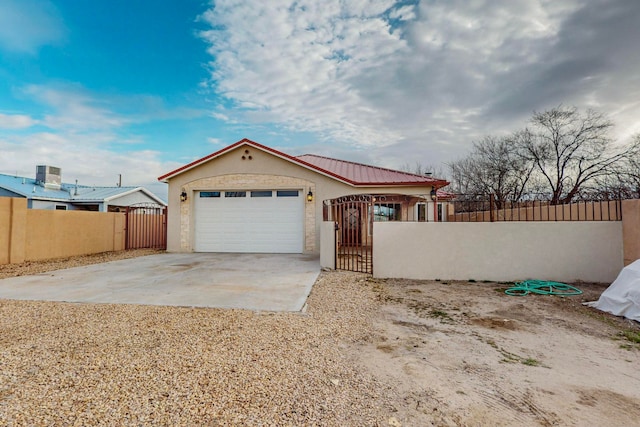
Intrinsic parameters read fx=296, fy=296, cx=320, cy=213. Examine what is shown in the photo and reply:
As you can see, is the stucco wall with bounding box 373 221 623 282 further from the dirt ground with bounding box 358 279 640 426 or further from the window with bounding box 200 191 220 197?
the window with bounding box 200 191 220 197

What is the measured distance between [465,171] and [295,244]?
888 inches

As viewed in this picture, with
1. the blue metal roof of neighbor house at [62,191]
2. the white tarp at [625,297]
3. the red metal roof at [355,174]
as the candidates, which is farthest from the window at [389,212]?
the blue metal roof of neighbor house at [62,191]

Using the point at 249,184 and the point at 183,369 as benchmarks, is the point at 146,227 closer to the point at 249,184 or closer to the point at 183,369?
the point at 249,184

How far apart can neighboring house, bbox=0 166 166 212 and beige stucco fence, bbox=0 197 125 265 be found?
10401mm

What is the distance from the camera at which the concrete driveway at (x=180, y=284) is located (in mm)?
5270

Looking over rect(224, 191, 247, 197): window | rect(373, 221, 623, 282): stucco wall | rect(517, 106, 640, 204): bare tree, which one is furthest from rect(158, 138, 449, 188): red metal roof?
rect(517, 106, 640, 204): bare tree

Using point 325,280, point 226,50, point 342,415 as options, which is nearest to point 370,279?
point 325,280

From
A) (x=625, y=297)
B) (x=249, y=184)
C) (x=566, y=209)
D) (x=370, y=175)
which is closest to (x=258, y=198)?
(x=249, y=184)

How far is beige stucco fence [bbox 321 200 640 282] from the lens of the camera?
679cm

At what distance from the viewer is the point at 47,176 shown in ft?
72.4

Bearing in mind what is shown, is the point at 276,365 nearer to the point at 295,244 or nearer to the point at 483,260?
the point at 483,260

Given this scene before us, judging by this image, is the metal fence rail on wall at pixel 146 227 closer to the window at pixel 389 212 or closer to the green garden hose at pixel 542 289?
the window at pixel 389 212

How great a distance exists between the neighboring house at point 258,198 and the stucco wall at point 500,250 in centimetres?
470

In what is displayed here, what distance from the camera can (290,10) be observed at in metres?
8.88
